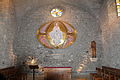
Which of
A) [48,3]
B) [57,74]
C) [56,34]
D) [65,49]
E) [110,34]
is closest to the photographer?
[57,74]

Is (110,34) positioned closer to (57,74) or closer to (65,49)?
(65,49)

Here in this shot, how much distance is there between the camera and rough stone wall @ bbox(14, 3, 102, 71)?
10453 millimetres

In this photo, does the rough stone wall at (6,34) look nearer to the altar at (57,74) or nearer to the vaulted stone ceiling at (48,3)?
the vaulted stone ceiling at (48,3)

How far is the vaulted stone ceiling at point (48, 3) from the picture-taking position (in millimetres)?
10106

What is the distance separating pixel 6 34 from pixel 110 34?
20.2 feet

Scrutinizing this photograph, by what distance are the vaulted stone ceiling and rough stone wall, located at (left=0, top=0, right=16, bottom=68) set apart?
1008mm

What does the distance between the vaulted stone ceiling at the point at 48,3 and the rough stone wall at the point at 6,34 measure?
101 cm

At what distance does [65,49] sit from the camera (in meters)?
10.6

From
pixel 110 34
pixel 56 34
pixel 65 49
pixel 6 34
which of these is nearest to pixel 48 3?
pixel 56 34

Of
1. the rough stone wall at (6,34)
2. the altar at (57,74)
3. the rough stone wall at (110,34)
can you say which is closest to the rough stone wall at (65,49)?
the rough stone wall at (110,34)

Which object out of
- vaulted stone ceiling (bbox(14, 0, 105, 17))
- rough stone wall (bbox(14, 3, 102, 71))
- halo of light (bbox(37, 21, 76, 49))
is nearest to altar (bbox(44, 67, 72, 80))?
rough stone wall (bbox(14, 3, 102, 71))

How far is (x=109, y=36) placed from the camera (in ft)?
28.9

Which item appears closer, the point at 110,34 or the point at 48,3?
the point at 110,34

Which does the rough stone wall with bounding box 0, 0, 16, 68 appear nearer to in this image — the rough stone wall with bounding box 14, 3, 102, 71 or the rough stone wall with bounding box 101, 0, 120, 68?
the rough stone wall with bounding box 14, 3, 102, 71
